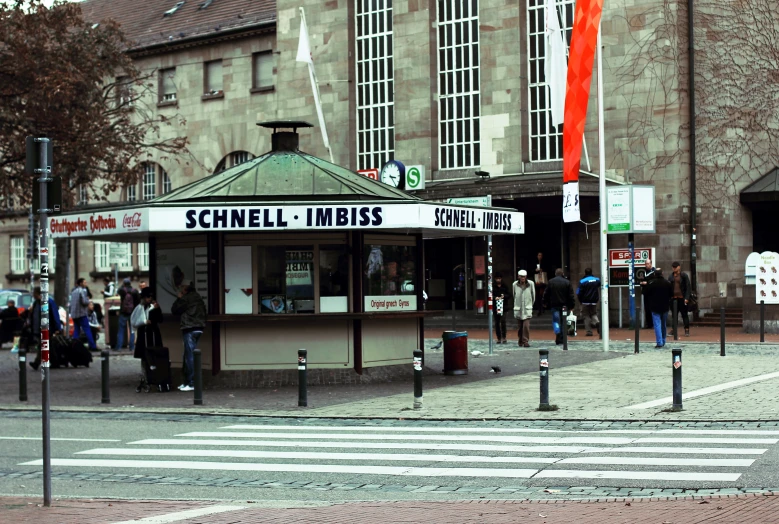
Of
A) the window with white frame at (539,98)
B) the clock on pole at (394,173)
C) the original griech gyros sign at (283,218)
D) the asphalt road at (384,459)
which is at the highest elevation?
the window with white frame at (539,98)

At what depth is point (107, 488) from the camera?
35.6ft

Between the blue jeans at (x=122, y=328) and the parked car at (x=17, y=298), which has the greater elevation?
the parked car at (x=17, y=298)

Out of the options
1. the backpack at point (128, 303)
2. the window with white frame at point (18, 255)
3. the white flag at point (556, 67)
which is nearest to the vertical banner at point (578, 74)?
Result: the white flag at point (556, 67)

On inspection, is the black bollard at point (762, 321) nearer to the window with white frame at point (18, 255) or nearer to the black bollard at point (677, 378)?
the black bollard at point (677, 378)

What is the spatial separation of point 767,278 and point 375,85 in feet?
59.8

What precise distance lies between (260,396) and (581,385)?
5.16 meters

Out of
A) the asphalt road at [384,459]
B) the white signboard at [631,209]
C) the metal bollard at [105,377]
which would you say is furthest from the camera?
the white signboard at [631,209]

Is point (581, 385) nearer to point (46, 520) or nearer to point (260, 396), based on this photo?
point (260, 396)

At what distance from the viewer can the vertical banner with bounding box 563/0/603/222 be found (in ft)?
83.0

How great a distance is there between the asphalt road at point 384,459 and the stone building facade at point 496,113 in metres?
21.8

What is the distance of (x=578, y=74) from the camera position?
2564 centimetres

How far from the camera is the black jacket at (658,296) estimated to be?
1049 inches

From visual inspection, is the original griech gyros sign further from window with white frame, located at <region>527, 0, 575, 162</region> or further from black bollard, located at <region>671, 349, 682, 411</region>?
window with white frame, located at <region>527, 0, 575, 162</region>

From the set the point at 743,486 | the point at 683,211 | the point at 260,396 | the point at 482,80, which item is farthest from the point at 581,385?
the point at 482,80
